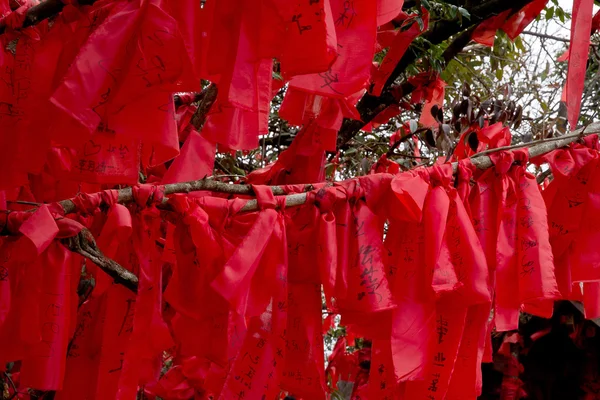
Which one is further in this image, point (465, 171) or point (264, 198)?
point (465, 171)

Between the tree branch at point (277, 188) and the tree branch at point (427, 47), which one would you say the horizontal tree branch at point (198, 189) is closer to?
the tree branch at point (277, 188)

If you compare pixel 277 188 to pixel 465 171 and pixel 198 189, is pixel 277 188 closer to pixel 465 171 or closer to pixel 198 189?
pixel 198 189

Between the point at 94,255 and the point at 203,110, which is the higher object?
the point at 203,110

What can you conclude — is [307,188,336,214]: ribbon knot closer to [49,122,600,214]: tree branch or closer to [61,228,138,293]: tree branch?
[49,122,600,214]: tree branch

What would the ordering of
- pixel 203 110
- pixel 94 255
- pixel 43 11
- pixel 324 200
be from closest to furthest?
pixel 43 11 < pixel 94 255 < pixel 324 200 < pixel 203 110

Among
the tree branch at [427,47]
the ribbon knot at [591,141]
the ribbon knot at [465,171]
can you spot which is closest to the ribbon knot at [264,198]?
the ribbon knot at [465,171]

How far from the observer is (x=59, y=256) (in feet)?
4.09

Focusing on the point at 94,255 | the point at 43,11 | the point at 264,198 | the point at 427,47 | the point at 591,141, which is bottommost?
the point at 94,255

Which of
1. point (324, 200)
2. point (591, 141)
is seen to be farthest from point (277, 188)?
point (591, 141)

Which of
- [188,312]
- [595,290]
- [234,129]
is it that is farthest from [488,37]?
[188,312]

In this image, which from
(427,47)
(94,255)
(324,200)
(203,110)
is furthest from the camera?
(427,47)

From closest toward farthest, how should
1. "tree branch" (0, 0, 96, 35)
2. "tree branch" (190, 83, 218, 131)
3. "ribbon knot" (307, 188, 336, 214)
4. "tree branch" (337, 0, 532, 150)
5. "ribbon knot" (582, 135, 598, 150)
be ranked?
"tree branch" (0, 0, 96, 35), "ribbon knot" (307, 188, 336, 214), "ribbon knot" (582, 135, 598, 150), "tree branch" (190, 83, 218, 131), "tree branch" (337, 0, 532, 150)

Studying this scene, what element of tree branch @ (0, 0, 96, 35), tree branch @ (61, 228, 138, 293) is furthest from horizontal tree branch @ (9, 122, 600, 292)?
tree branch @ (0, 0, 96, 35)

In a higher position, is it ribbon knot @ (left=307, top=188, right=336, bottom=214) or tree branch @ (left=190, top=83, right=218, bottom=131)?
tree branch @ (left=190, top=83, right=218, bottom=131)
